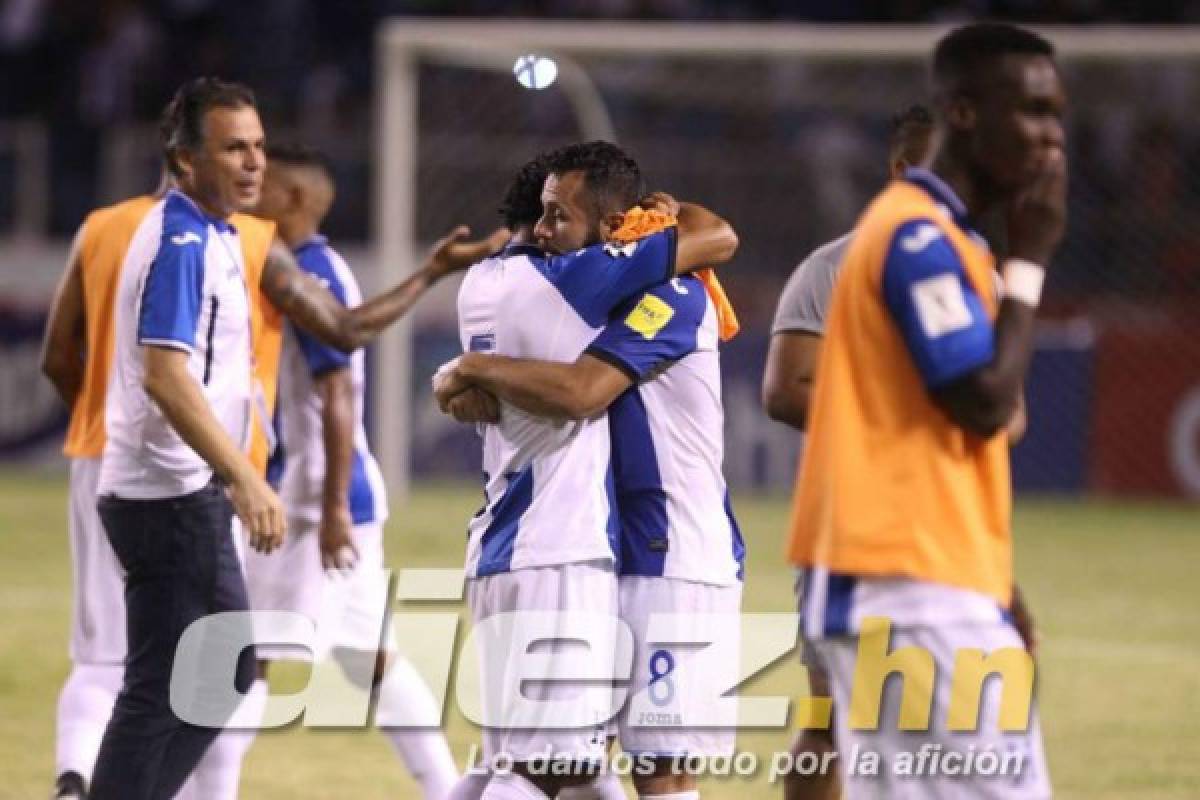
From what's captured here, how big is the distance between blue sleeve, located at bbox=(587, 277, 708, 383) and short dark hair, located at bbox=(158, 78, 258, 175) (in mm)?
1265

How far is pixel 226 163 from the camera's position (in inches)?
217

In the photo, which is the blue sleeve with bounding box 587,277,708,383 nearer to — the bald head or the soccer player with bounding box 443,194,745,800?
the soccer player with bounding box 443,194,745,800

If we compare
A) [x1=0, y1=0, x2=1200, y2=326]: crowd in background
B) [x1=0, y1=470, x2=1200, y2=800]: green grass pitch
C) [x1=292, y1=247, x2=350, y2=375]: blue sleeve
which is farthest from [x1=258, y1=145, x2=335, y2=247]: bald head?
[x1=0, y1=0, x2=1200, y2=326]: crowd in background

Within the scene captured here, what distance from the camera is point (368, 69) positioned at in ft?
72.7

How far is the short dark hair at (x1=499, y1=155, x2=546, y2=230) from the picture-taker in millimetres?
5180

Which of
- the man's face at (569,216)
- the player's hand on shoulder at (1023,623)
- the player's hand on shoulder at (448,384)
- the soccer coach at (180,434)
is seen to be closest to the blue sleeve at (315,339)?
the soccer coach at (180,434)

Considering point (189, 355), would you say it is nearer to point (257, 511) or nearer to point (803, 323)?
point (257, 511)

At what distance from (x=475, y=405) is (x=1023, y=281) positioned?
1506 millimetres

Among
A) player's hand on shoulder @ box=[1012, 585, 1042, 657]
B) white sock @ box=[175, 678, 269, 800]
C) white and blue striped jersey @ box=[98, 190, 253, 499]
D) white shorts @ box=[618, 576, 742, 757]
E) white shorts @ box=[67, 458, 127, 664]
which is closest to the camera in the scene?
player's hand on shoulder @ box=[1012, 585, 1042, 657]

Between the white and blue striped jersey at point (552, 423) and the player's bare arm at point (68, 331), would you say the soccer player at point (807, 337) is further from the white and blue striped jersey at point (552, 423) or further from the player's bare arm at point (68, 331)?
the player's bare arm at point (68, 331)

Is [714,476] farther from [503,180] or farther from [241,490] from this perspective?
[503,180]

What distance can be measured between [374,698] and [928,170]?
339 cm

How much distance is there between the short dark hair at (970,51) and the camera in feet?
12.7

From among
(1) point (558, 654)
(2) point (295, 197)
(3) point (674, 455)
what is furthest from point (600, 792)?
(2) point (295, 197)
